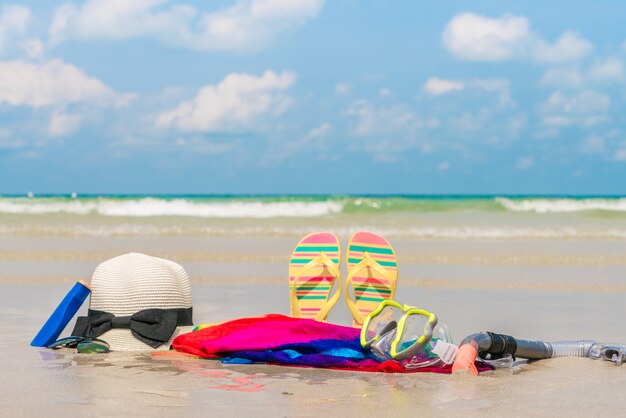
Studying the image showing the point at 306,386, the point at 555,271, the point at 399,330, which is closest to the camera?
the point at 306,386

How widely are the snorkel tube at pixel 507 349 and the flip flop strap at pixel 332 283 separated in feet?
4.62

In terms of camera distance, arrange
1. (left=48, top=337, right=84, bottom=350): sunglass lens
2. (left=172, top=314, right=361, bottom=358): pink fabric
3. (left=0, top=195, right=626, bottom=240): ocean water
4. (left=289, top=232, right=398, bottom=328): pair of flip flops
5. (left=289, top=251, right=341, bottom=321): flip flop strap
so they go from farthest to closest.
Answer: (left=0, top=195, right=626, bottom=240): ocean water → (left=289, top=232, right=398, bottom=328): pair of flip flops → (left=289, top=251, right=341, bottom=321): flip flop strap → (left=48, top=337, right=84, bottom=350): sunglass lens → (left=172, top=314, right=361, bottom=358): pink fabric

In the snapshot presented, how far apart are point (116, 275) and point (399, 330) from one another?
164 cm

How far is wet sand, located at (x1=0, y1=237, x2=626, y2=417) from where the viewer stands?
10.8 feet

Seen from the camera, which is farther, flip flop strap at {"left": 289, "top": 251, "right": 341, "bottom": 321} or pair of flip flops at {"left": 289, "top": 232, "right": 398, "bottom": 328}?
pair of flip flops at {"left": 289, "top": 232, "right": 398, "bottom": 328}

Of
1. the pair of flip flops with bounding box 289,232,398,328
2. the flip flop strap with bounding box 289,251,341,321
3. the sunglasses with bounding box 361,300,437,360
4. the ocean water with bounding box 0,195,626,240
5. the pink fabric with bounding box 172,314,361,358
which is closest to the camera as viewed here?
the sunglasses with bounding box 361,300,437,360

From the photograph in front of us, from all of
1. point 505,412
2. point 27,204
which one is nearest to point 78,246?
point 505,412

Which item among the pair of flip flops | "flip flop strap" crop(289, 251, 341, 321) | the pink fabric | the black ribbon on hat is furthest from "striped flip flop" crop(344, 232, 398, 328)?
the black ribbon on hat

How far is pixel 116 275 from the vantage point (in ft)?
15.1

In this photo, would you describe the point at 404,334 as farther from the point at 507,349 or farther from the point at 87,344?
the point at 87,344

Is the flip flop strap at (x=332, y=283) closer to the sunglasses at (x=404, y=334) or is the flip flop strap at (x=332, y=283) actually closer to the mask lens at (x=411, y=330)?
the sunglasses at (x=404, y=334)

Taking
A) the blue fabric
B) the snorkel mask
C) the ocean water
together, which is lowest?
the blue fabric

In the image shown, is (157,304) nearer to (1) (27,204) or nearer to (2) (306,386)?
(2) (306,386)

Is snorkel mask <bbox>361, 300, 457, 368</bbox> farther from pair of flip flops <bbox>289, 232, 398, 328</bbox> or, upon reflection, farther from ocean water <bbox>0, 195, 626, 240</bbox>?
ocean water <bbox>0, 195, 626, 240</bbox>
